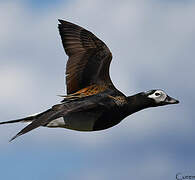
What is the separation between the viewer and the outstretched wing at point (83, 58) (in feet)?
43.7

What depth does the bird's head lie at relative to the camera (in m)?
12.7

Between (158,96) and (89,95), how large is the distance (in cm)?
144

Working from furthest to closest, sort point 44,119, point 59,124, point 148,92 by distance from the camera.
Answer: point 148,92
point 59,124
point 44,119

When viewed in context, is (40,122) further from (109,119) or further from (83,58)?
(83,58)

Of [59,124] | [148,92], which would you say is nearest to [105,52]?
[148,92]

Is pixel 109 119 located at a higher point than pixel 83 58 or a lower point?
lower

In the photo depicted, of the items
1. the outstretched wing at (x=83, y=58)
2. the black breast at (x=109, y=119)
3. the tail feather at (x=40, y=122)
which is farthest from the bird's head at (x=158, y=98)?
the tail feather at (x=40, y=122)

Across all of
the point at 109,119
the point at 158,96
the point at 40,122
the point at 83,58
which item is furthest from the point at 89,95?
the point at 40,122

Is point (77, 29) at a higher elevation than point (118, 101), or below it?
higher

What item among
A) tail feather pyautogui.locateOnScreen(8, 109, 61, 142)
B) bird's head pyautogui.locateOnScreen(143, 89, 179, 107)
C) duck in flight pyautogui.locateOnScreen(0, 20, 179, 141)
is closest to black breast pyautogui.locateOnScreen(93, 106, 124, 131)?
duck in flight pyautogui.locateOnScreen(0, 20, 179, 141)

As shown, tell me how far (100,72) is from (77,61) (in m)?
0.58

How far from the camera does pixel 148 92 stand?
1276 centimetres

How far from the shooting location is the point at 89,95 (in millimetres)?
12625

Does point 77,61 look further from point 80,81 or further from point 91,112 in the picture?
point 91,112
